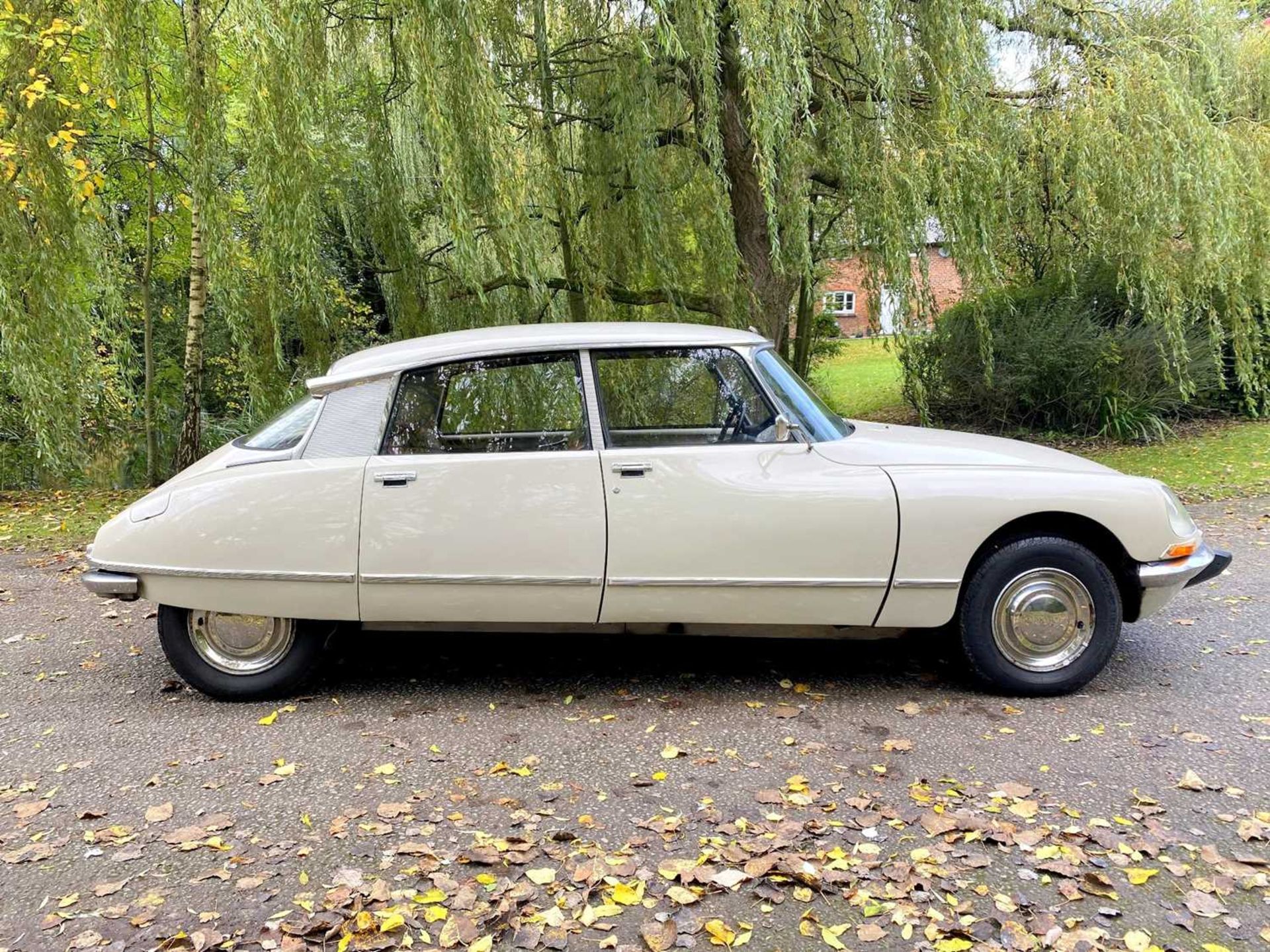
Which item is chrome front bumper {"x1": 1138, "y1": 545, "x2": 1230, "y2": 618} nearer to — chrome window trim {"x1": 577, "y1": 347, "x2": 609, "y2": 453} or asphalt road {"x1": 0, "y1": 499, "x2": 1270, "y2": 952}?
asphalt road {"x1": 0, "y1": 499, "x2": 1270, "y2": 952}

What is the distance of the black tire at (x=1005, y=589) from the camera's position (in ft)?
12.6

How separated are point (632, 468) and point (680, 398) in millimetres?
487

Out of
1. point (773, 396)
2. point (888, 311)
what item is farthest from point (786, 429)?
point (888, 311)

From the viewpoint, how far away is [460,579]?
3.90 metres

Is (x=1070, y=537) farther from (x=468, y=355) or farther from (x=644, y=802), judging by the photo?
(x=468, y=355)

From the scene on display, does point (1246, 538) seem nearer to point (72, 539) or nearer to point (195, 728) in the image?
point (195, 728)

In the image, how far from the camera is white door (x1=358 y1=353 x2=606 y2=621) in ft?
12.7

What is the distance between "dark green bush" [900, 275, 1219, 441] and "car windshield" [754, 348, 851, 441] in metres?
7.59

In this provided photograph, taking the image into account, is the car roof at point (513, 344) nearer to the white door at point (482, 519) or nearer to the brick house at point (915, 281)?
the white door at point (482, 519)

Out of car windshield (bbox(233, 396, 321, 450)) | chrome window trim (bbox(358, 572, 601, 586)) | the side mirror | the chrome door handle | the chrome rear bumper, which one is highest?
car windshield (bbox(233, 396, 321, 450))

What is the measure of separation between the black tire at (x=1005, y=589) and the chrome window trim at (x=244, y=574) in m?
→ 2.70

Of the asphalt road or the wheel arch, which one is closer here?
the asphalt road

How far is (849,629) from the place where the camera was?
3.99 m

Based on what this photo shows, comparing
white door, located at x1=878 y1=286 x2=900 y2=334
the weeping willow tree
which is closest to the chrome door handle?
the weeping willow tree
